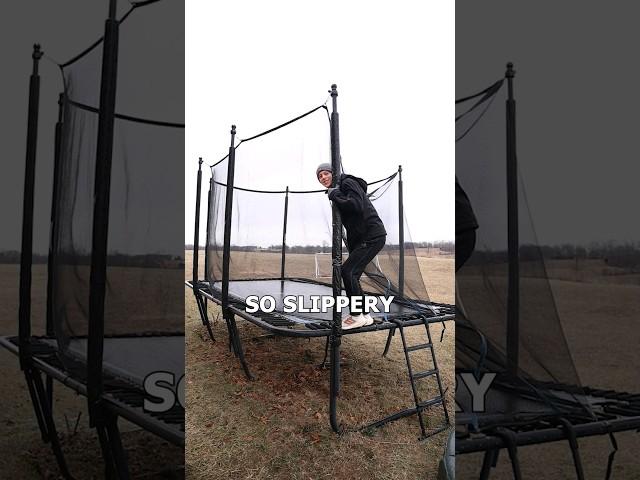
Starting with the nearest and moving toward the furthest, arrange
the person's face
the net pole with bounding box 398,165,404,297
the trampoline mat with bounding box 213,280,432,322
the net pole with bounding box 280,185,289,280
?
the person's face < the trampoline mat with bounding box 213,280,432,322 < the net pole with bounding box 398,165,404,297 < the net pole with bounding box 280,185,289,280

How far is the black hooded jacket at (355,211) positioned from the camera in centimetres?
146

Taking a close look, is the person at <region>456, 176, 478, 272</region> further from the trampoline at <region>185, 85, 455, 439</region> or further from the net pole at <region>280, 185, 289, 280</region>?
the net pole at <region>280, 185, 289, 280</region>

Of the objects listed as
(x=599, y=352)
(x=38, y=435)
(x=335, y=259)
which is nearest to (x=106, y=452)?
(x=38, y=435)

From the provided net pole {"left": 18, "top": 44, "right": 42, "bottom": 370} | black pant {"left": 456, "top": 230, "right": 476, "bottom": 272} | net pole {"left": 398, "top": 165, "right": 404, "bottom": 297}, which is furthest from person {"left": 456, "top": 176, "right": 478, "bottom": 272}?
net pole {"left": 398, "top": 165, "right": 404, "bottom": 297}

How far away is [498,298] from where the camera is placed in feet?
3.01

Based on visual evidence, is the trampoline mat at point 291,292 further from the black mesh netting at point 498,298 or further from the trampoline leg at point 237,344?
the black mesh netting at point 498,298

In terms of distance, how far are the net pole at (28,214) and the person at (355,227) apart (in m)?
0.97

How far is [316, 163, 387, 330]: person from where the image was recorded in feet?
4.81

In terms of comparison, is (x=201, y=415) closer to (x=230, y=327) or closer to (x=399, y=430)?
(x=230, y=327)

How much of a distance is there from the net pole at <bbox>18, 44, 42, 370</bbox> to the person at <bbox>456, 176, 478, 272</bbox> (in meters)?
1.28

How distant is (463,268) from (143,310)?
0.82 m

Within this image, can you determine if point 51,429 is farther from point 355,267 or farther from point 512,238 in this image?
point 512,238

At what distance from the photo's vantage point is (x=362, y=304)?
5.34 feet

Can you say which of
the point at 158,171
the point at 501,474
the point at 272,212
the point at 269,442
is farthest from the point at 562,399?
the point at 272,212
